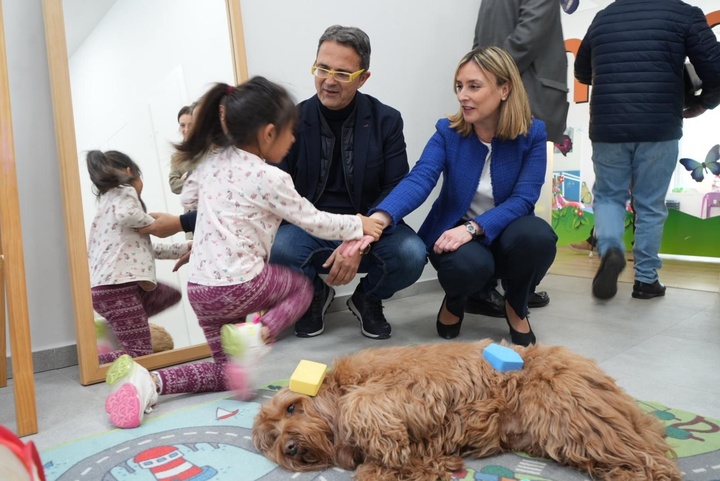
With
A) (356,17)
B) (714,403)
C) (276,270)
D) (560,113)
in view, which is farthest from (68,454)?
(560,113)

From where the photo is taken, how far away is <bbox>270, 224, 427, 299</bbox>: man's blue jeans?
2354 millimetres

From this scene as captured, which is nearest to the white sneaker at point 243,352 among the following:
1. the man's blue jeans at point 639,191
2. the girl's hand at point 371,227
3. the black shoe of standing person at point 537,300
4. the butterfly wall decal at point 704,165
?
the girl's hand at point 371,227

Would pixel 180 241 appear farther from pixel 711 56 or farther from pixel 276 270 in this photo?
pixel 711 56

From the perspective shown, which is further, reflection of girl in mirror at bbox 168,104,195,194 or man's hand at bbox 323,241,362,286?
reflection of girl in mirror at bbox 168,104,195,194

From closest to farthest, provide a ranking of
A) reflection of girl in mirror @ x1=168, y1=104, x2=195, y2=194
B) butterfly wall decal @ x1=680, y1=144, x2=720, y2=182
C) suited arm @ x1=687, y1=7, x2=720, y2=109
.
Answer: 1. reflection of girl in mirror @ x1=168, y1=104, x2=195, y2=194
2. suited arm @ x1=687, y1=7, x2=720, y2=109
3. butterfly wall decal @ x1=680, y1=144, x2=720, y2=182

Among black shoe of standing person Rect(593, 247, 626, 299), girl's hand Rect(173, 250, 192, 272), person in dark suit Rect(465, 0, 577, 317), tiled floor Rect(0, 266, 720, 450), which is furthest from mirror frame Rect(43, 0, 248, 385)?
black shoe of standing person Rect(593, 247, 626, 299)

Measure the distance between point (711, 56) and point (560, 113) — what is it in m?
0.76

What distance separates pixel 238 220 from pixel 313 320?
0.90 m

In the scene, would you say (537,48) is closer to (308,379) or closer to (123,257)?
(123,257)

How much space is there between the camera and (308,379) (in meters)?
1.22

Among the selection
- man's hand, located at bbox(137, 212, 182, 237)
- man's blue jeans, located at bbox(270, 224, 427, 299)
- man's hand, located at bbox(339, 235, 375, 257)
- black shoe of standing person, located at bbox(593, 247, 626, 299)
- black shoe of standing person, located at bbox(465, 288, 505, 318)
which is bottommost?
black shoe of standing person, located at bbox(465, 288, 505, 318)

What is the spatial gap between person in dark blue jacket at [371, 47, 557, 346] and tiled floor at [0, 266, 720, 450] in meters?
0.26

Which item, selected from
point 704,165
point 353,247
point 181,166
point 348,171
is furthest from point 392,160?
point 704,165

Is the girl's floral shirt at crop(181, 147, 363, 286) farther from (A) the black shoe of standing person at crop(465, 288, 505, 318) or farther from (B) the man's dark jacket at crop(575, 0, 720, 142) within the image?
(B) the man's dark jacket at crop(575, 0, 720, 142)
